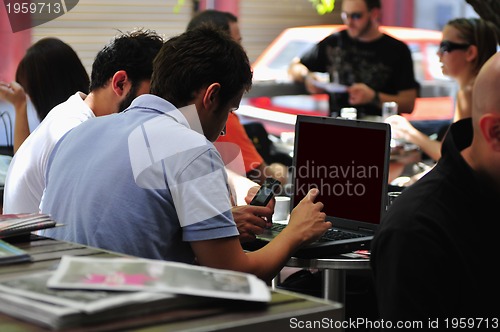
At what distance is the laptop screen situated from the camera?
3498 millimetres

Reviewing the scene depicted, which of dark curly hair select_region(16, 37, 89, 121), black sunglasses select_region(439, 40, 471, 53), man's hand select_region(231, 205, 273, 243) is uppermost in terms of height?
dark curly hair select_region(16, 37, 89, 121)

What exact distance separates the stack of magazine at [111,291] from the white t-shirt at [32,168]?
1.88 m

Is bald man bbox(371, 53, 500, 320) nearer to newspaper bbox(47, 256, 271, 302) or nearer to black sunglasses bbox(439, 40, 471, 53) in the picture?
newspaper bbox(47, 256, 271, 302)

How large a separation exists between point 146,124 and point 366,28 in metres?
4.77

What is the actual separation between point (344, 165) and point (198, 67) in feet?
3.01

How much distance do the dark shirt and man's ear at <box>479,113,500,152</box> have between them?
0.08 metres

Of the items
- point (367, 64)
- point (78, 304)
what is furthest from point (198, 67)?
point (367, 64)

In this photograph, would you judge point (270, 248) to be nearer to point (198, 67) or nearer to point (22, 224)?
point (198, 67)

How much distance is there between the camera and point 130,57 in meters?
3.69

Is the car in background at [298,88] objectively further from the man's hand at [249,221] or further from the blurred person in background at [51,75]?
the man's hand at [249,221]

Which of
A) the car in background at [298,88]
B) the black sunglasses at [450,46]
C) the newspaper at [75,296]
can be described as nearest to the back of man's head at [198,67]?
the newspaper at [75,296]

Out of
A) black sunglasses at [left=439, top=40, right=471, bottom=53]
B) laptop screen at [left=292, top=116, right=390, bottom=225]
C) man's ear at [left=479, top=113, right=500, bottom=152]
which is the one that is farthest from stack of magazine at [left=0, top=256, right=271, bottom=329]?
black sunglasses at [left=439, top=40, right=471, bottom=53]

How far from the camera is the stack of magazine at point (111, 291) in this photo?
61.6 inches

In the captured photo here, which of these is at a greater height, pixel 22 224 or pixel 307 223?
pixel 22 224
